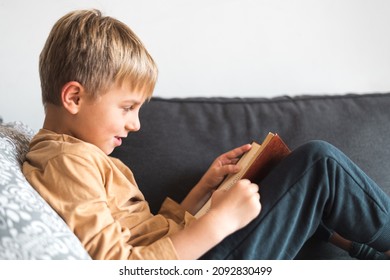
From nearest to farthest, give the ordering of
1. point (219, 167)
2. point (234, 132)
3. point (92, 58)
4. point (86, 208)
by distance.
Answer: point (86, 208)
point (92, 58)
point (219, 167)
point (234, 132)

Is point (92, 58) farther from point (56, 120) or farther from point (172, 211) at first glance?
point (172, 211)

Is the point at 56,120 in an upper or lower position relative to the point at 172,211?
upper

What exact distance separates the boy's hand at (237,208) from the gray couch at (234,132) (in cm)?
28

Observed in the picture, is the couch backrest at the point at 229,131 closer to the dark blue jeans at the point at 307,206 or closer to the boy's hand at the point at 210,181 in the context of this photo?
the boy's hand at the point at 210,181

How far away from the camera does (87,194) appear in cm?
87

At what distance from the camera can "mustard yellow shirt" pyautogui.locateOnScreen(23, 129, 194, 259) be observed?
85 centimetres

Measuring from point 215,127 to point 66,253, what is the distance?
606 mm

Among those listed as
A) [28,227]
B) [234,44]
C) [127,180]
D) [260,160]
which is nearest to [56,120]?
[127,180]

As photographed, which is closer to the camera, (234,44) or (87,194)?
(87,194)

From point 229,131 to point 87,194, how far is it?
0.50 m

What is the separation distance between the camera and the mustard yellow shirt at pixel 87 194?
852mm

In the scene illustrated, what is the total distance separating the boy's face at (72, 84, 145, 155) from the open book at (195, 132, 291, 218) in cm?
25

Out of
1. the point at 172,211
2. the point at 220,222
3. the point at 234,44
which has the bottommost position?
the point at 172,211
